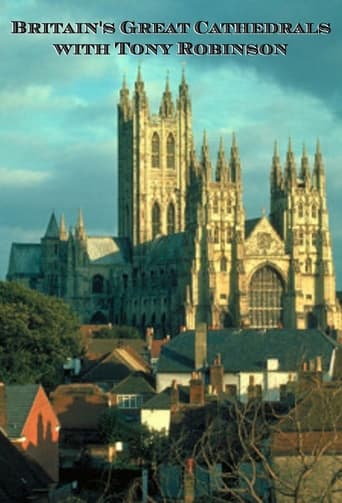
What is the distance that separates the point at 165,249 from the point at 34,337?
3047 inches

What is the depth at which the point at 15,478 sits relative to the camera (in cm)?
2944

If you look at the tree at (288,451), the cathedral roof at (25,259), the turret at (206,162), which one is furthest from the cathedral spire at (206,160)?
the tree at (288,451)

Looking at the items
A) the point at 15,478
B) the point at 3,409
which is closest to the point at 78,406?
the point at 3,409

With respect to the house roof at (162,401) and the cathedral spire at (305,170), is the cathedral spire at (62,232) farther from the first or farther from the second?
the house roof at (162,401)

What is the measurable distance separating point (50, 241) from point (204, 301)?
4059cm

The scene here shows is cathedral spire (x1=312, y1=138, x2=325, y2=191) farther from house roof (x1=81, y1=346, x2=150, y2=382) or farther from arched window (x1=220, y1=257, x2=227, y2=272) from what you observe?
house roof (x1=81, y1=346, x2=150, y2=382)

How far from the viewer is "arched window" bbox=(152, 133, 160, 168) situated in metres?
175

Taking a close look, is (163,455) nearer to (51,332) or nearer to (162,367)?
(162,367)

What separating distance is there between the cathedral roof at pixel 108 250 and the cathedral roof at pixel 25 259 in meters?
9.46

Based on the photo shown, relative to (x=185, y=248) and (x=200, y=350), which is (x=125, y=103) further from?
(x=200, y=350)

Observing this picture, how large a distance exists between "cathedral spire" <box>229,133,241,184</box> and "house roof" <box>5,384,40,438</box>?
110296 millimetres

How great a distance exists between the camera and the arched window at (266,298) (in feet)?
472

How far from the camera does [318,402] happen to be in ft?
100

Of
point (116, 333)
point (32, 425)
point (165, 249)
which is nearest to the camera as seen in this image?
point (32, 425)
